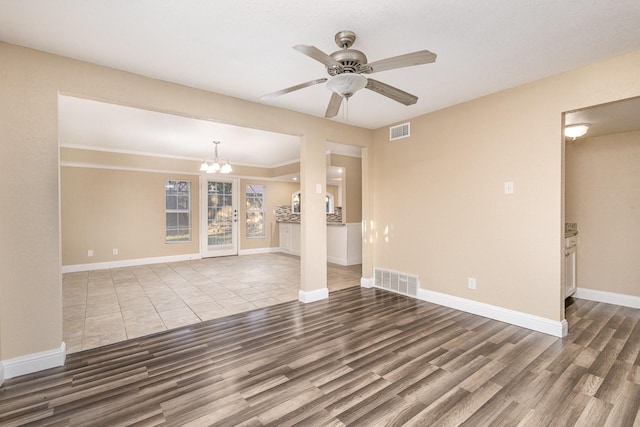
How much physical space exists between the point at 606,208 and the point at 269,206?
7114mm

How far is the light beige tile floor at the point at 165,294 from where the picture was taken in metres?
3.02

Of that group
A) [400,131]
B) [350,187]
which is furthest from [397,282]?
[350,187]

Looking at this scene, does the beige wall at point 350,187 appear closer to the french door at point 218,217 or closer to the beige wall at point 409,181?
the beige wall at point 409,181

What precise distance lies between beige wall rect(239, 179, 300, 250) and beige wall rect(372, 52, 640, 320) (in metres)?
4.84

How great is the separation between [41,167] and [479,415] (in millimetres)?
3581

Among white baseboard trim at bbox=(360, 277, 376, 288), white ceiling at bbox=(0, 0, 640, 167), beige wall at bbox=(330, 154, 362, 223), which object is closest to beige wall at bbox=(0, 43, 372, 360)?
white ceiling at bbox=(0, 0, 640, 167)

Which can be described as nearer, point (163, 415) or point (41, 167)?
point (163, 415)

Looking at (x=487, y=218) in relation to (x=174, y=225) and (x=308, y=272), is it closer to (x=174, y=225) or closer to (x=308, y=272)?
(x=308, y=272)

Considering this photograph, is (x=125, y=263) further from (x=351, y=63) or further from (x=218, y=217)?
(x=351, y=63)

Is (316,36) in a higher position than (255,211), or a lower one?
higher

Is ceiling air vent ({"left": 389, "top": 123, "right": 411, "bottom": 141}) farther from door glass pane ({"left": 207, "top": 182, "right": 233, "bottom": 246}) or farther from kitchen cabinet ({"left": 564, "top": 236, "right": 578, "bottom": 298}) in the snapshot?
door glass pane ({"left": 207, "top": 182, "right": 233, "bottom": 246})

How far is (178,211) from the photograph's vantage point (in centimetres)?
698

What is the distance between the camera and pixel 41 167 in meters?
2.27

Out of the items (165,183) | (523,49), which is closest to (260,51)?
(523,49)
